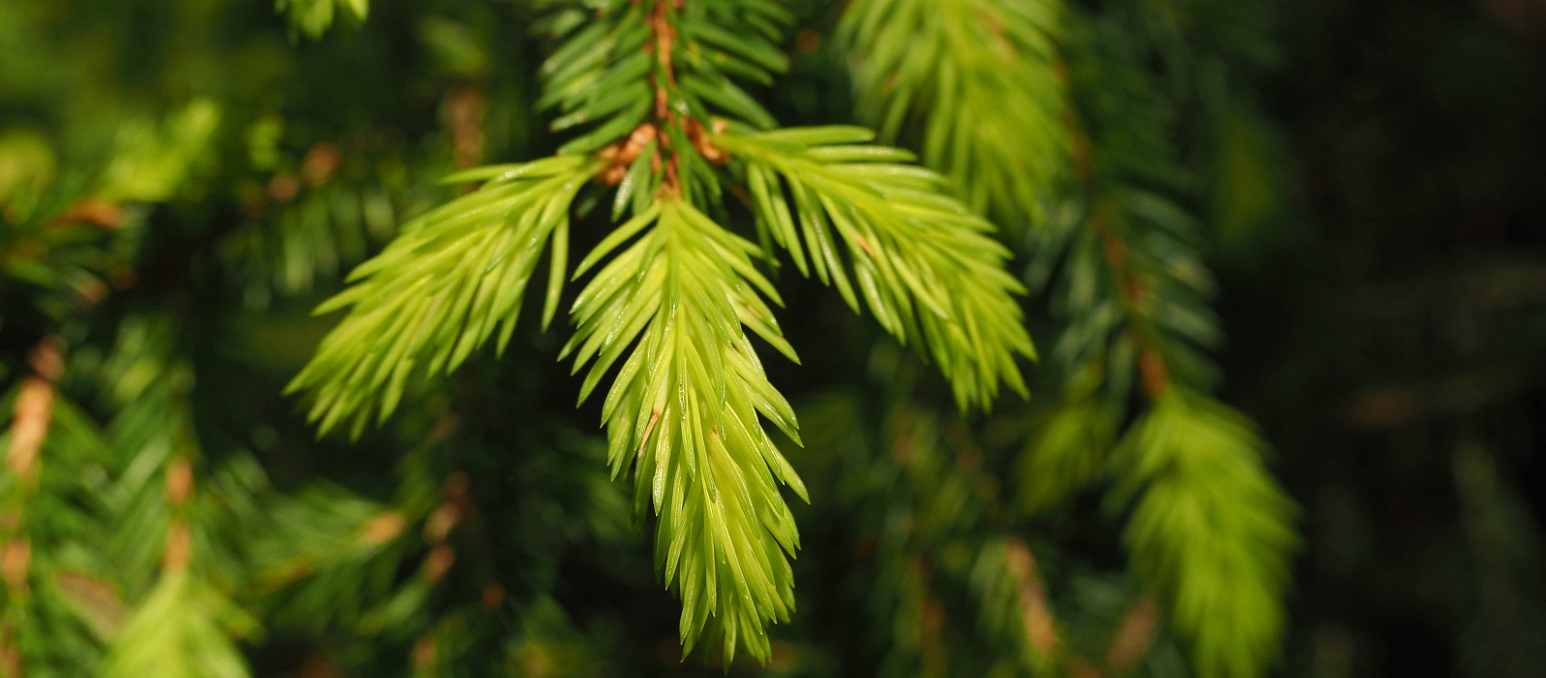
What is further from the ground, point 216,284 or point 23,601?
point 216,284

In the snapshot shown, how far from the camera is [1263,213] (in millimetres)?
778

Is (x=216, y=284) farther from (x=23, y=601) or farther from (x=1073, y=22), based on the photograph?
(x=1073, y=22)

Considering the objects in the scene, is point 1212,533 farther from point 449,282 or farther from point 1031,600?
point 449,282

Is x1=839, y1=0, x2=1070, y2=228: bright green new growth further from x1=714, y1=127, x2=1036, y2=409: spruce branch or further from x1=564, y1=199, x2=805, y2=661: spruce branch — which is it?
x1=564, y1=199, x2=805, y2=661: spruce branch

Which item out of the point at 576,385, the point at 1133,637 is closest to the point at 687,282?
the point at 576,385

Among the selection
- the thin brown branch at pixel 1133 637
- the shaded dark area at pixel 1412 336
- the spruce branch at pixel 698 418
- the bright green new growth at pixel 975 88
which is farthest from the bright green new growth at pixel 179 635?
the shaded dark area at pixel 1412 336

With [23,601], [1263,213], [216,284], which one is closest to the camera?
[23,601]

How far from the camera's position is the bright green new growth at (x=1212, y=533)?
0.60 metres

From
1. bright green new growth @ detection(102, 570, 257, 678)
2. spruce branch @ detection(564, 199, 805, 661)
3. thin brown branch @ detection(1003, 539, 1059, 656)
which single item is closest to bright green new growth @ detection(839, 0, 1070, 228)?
spruce branch @ detection(564, 199, 805, 661)

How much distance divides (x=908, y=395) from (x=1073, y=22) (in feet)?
0.87

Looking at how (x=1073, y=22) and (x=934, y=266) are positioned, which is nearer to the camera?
(x=934, y=266)

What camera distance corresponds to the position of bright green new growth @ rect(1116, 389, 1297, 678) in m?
0.60

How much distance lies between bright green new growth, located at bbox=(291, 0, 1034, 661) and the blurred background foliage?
10 cm

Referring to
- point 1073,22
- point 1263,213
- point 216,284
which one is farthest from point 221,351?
point 1263,213
